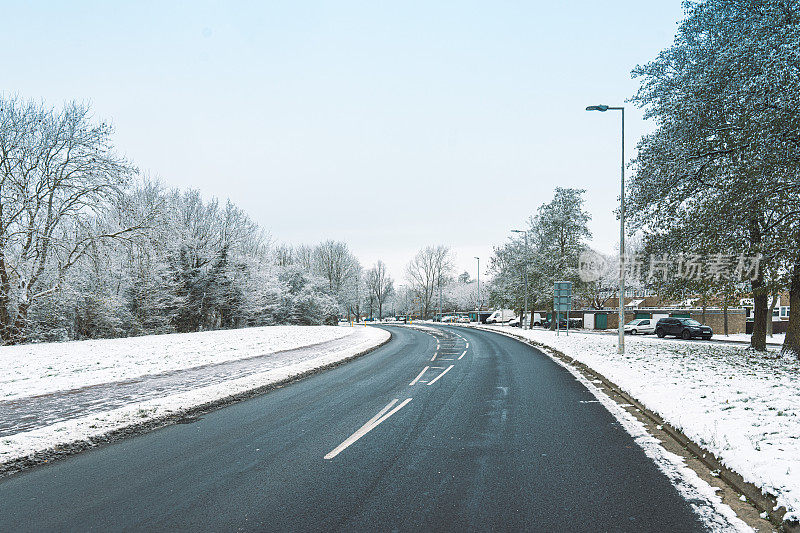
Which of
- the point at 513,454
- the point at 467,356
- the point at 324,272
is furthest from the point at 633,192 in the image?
the point at 324,272

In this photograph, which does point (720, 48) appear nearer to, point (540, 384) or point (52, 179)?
point (540, 384)

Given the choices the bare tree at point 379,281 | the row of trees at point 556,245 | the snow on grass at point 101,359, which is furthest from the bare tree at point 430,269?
the snow on grass at point 101,359

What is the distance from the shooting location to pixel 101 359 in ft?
50.3

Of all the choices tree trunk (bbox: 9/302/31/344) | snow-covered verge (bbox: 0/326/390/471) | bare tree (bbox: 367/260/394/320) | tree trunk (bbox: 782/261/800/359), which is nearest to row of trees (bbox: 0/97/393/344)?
tree trunk (bbox: 9/302/31/344)

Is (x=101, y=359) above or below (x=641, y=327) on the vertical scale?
below

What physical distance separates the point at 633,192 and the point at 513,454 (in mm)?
16508

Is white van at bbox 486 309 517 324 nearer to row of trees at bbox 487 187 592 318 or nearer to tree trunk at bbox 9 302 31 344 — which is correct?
row of trees at bbox 487 187 592 318

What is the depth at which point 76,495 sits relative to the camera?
14.5ft

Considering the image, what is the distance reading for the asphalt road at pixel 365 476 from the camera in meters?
3.82

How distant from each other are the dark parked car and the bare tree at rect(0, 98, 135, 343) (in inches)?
1387

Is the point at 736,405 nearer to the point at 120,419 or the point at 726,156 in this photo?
the point at 120,419

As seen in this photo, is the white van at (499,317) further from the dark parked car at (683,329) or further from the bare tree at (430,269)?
the dark parked car at (683,329)

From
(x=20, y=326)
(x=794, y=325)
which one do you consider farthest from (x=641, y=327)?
(x=20, y=326)

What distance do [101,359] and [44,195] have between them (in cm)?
1041
